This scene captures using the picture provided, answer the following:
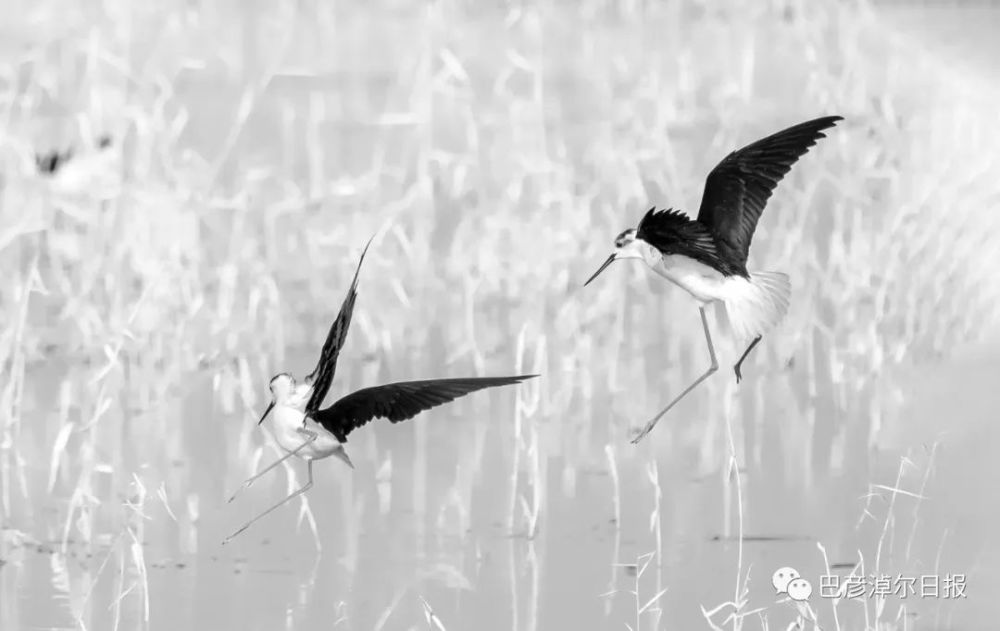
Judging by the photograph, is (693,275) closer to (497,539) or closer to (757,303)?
(757,303)

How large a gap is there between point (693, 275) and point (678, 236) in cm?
11

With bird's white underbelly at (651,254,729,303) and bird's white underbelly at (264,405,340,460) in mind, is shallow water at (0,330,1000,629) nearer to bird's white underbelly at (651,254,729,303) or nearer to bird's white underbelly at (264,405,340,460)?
bird's white underbelly at (264,405,340,460)

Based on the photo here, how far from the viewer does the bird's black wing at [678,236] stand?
4.39 metres

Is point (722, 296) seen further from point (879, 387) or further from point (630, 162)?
point (630, 162)

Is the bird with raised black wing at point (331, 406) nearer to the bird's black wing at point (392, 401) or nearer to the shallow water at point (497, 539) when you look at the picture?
the bird's black wing at point (392, 401)

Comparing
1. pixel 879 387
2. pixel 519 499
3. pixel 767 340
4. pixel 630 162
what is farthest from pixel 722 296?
pixel 630 162

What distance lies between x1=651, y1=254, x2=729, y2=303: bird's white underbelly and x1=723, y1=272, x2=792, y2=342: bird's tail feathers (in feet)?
0.14

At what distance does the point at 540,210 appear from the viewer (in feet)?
24.7

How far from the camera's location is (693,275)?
4.46 m

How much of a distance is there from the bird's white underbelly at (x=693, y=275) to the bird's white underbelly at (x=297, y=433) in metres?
0.98

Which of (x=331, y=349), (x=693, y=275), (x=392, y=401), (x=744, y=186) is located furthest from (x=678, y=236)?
(x=331, y=349)

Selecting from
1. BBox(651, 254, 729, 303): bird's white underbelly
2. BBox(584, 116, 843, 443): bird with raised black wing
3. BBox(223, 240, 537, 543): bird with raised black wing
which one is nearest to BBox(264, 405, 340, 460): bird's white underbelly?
BBox(223, 240, 537, 543): bird with raised black wing

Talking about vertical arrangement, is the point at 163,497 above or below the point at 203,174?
below

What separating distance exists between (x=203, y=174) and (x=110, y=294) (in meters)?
0.91
